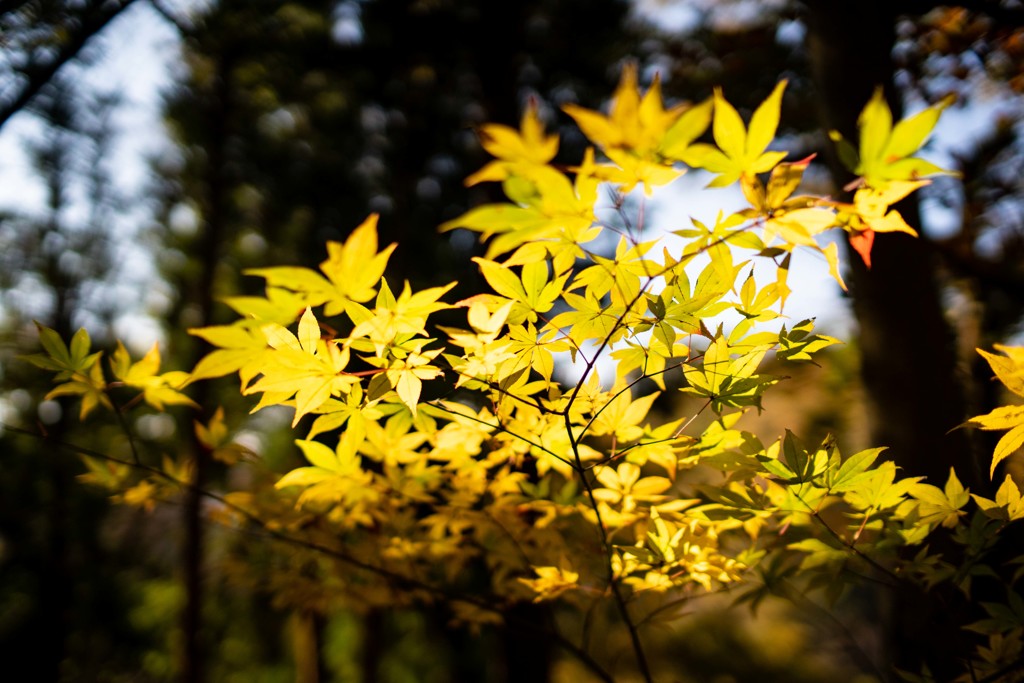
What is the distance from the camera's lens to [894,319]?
4.77 feet

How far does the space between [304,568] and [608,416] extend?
1.29 meters

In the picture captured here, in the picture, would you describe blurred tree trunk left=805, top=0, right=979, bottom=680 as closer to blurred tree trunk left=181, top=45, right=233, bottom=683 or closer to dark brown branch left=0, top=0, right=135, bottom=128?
dark brown branch left=0, top=0, right=135, bottom=128

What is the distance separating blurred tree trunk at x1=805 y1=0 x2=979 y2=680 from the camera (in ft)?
4.48

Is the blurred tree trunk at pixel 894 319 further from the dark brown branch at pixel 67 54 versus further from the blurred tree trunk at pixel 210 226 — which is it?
the blurred tree trunk at pixel 210 226

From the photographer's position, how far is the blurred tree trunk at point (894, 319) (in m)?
1.36

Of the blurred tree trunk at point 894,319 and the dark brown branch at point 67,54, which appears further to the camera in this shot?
the blurred tree trunk at point 894,319

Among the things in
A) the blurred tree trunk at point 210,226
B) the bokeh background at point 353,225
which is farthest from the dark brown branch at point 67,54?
the blurred tree trunk at point 210,226

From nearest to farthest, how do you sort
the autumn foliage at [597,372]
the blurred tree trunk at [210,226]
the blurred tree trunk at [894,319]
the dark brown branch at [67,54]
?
1. the autumn foliage at [597,372]
2. the dark brown branch at [67,54]
3. the blurred tree trunk at [894,319]
4. the blurred tree trunk at [210,226]

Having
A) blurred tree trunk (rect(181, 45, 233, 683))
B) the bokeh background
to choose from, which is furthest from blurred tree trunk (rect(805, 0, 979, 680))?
blurred tree trunk (rect(181, 45, 233, 683))

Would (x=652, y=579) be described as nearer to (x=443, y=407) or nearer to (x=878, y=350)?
(x=443, y=407)

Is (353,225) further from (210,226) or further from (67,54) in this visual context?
(67,54)

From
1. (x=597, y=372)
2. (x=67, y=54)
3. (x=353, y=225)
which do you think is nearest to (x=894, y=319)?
(x=597, y=372)

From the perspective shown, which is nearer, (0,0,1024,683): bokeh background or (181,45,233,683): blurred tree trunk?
(0,0,1024,683): bokeh background

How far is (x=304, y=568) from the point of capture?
171cm
